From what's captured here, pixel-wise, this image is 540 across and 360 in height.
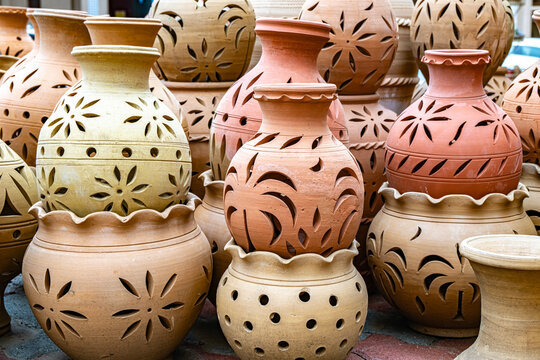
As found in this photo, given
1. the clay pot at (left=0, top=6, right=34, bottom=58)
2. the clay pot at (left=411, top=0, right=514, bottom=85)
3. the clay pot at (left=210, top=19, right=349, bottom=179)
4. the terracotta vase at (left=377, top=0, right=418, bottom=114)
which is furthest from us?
the clay pot at (left=0, top=6, right=34, bottom=58)

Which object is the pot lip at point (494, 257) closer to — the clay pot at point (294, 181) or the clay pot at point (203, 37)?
the clay pot at point (294, 181)

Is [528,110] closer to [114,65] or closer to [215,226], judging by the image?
[215,226]

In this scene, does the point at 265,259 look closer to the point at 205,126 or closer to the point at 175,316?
the point at 175,316

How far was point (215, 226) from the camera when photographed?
3.38 metres

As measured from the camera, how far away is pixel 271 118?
282cm

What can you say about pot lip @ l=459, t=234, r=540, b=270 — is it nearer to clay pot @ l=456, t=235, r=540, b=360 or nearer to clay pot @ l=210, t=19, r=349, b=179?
clay pot @ l=456, t=235, r=540, b=360

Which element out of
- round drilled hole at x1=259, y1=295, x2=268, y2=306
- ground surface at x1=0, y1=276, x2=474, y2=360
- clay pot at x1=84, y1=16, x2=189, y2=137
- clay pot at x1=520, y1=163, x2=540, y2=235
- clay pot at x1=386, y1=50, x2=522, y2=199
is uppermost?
clay pot at x1=84, y1=16, x2=189, y2=137

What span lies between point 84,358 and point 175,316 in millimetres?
376

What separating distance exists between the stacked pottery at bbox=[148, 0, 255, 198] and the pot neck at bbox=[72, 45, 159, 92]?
0.94 meters

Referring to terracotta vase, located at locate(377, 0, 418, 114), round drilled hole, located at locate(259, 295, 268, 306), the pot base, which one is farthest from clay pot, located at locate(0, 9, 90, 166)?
the pot base

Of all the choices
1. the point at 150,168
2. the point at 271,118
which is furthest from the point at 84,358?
the point at 271,118

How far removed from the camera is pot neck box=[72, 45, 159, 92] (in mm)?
2908

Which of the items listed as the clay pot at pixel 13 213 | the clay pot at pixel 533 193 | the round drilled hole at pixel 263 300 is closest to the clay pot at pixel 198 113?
the clay pot at pixel 13 213

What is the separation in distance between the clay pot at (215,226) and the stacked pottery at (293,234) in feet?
1.58
